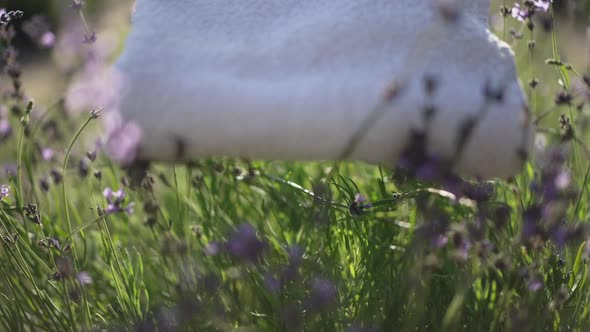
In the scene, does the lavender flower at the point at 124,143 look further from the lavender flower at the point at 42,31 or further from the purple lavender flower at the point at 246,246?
the lavender flower at the point at 42,31

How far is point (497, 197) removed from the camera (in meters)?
2.10

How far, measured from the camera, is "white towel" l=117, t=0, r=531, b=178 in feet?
4.14

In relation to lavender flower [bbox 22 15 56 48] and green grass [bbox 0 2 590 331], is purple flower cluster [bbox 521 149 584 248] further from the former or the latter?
lavender flower [bbox 22 15 56 48]

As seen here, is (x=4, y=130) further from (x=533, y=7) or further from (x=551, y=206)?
(x=551, y=206)

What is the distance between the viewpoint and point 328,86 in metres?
1.29

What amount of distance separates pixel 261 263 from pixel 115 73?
21.2 inches

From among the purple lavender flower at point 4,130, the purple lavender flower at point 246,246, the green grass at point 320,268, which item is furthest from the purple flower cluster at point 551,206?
the purple lavender flower at point 4,130

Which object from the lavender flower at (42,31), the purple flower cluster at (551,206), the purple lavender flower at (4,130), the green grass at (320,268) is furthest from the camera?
the purple lavender flower at (4,130)

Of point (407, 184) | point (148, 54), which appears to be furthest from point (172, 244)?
point (407, 184)

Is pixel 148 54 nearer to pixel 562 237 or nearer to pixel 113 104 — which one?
pixel 113 104

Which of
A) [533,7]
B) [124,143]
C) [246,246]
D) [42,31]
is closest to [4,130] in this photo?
[42,31]

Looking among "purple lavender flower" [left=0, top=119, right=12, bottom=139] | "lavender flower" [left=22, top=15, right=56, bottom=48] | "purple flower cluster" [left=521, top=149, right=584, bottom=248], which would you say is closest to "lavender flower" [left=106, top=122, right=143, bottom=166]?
"purple flower cluster" [left=521, top=149, right=584, bottom=248]

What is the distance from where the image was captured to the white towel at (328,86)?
49.7 inches

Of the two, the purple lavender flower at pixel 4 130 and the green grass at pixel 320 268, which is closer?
the green grass at pixel 320 268
